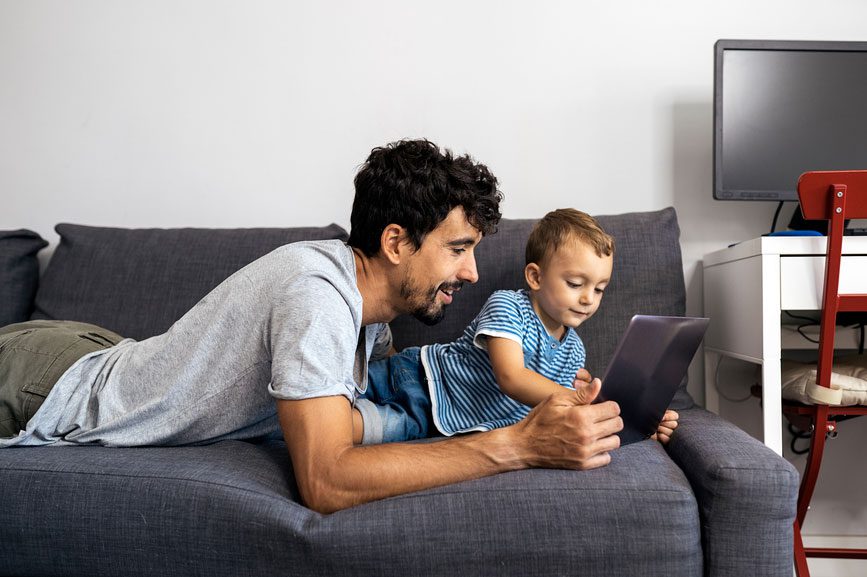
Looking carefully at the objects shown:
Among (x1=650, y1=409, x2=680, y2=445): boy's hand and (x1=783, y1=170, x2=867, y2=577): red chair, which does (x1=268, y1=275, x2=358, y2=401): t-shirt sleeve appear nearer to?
(x1=650, y1=409, x2=680, y2=445): boy's hand

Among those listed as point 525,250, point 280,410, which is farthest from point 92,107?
point 280,410

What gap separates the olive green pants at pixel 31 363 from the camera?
133 cm

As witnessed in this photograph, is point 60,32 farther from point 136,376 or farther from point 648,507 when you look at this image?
point 648,507

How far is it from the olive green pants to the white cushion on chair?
146 cm

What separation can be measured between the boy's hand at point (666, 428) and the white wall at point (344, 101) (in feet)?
2.49

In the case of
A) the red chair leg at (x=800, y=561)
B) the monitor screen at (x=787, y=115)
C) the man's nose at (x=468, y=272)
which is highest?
the monitor screen at (x=787, y=115)

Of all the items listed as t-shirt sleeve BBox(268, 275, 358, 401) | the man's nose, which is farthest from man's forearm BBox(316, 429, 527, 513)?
the man's nose

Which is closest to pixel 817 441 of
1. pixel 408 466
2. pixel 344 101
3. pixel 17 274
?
pixel 408 466

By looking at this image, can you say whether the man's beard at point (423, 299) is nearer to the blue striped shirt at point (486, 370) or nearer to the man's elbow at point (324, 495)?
the blue striped shirt at point (486, 370)

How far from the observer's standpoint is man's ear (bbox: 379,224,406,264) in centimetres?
136

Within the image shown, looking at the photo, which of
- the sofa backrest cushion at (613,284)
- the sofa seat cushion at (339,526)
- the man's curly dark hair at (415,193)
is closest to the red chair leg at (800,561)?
the sofa backrest cushion at (613,284)

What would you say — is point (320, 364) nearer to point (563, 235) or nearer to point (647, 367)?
point (647, 367)

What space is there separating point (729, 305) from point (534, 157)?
68cm

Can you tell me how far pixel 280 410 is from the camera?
1100mm
